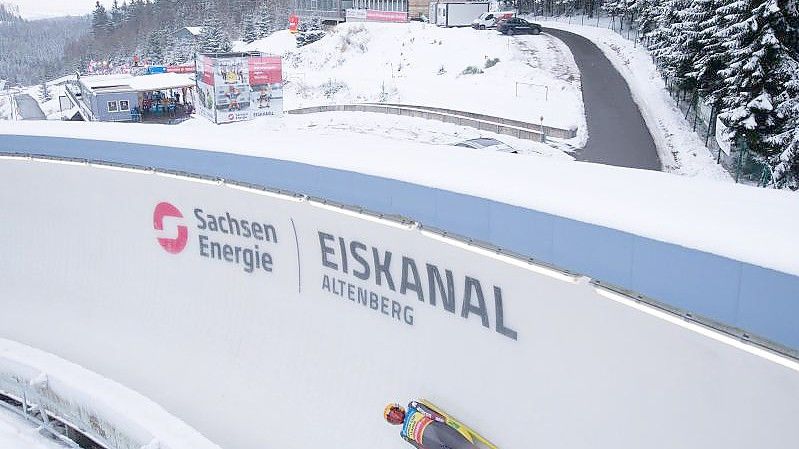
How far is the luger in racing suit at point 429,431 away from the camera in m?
6.47

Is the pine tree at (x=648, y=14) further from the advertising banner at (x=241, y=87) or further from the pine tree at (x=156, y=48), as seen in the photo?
the pine tree at (x=156, y=48)

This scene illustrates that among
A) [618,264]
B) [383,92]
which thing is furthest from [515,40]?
[618,264]

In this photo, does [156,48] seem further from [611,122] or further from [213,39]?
[611,122]

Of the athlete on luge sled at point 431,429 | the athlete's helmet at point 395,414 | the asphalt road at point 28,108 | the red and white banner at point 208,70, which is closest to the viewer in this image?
the athlete on luge sled at point 431,429

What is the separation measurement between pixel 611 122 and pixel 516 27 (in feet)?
75.0

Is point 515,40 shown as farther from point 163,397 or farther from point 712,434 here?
point 712,434

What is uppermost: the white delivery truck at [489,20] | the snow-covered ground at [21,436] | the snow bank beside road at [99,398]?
the white delivery truck at [489,20]

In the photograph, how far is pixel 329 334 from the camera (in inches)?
330

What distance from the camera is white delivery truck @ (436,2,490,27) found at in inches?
1909

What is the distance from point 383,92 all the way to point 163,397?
26.3 meters

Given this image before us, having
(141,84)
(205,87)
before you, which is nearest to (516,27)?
(205,87)

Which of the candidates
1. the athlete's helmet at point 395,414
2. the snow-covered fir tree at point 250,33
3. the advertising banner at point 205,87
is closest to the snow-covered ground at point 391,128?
the advertising banner at point 205,87

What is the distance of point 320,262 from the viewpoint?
27.8 ft

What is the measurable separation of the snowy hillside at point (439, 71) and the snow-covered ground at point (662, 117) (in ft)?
9.15
